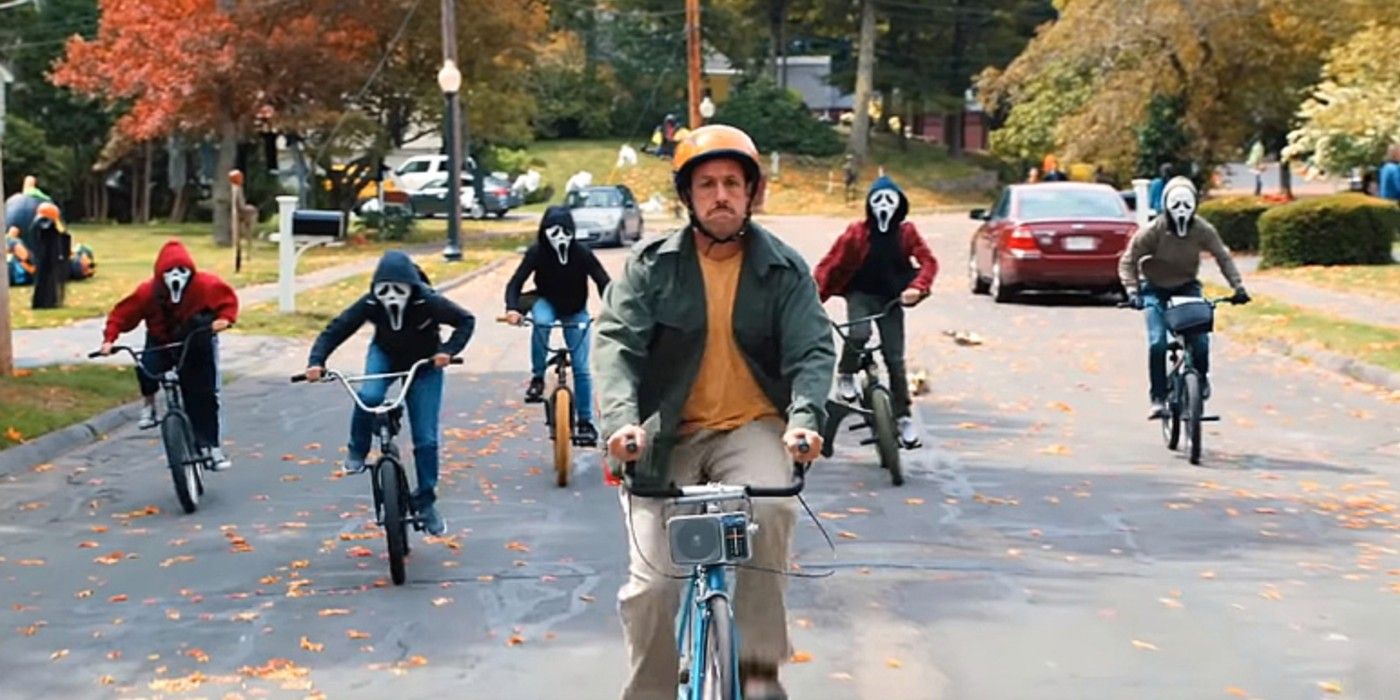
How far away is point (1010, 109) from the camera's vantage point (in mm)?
69938

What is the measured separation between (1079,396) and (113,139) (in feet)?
117

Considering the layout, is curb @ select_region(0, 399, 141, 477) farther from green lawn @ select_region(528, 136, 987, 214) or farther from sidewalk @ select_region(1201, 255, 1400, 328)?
green lawn @ select_region(528, 136, 987, 214)

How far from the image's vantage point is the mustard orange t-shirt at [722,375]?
536cm

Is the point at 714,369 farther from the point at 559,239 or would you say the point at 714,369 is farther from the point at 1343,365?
the point at 1343,365

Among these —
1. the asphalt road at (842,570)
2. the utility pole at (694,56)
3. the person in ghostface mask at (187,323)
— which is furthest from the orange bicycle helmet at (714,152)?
the utility pole at (694,56)

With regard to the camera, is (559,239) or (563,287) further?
(563,287)

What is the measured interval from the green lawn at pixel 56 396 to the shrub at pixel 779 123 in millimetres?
55317

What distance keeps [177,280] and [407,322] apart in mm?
2411

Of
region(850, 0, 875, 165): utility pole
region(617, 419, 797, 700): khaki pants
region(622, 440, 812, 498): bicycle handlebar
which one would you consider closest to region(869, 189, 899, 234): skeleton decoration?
region(617, 419, 797, 700): khaki pants

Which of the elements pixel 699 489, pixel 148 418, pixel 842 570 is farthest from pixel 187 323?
pixel 699 489

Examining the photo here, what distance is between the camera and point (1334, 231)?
94.5 feet

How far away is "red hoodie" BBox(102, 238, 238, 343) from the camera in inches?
452

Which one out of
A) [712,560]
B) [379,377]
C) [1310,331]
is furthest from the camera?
[1310,331]

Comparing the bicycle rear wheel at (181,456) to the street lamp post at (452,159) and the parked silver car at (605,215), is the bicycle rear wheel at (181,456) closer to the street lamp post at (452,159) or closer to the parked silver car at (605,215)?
the street lamp post at (452,159)
